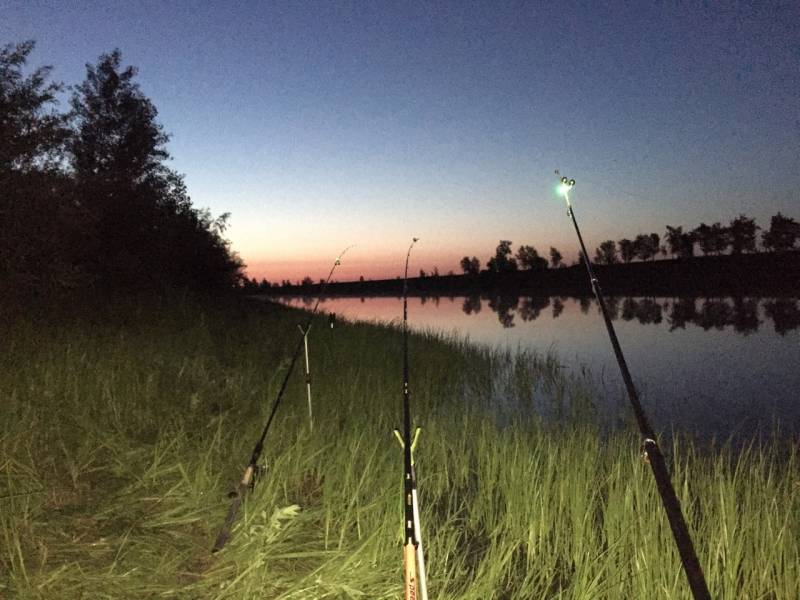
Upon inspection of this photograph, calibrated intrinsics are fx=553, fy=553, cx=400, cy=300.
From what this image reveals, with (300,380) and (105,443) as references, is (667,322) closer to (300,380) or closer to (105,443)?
(300,380)

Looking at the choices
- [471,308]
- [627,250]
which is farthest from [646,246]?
[471,308]

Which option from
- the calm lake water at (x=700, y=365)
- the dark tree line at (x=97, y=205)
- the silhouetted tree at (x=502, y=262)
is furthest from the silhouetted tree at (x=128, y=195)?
the silhouetted tree at (x=502, y=262)

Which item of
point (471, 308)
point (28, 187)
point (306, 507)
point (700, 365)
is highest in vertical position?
point (28, 187)

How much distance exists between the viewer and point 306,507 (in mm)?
5047

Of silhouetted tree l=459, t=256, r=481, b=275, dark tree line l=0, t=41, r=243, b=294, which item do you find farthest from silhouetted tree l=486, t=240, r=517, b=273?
dark tree line l=0, t=41, r=243, b=294

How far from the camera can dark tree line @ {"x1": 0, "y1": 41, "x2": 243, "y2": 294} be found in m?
12.2

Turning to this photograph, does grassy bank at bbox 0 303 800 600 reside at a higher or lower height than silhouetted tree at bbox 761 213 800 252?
lower

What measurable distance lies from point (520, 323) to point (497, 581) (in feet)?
132

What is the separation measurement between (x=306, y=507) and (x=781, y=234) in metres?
139

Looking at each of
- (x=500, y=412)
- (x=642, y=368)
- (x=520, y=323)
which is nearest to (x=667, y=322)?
(x=520, y=323)

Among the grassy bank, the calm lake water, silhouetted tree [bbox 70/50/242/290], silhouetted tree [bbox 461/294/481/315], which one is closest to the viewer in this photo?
the grassy bank

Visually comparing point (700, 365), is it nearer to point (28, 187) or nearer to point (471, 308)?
point (28, 187)

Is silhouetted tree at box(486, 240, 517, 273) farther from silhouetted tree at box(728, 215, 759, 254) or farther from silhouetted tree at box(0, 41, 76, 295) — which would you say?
silhouetted tree at box(0, 41, 76, 295)

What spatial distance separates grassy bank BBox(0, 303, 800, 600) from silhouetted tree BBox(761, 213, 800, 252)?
429ft
